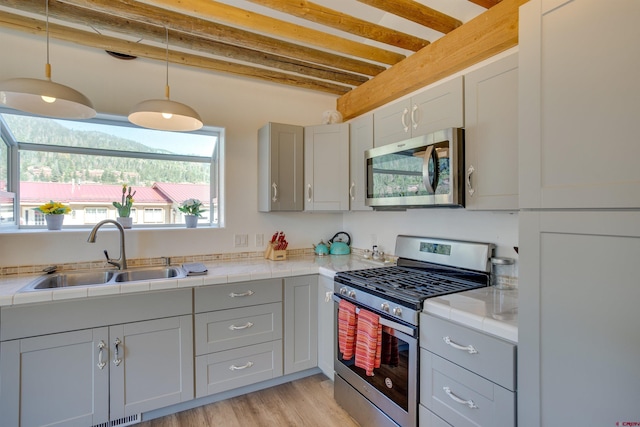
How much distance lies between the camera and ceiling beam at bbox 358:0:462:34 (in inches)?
74.2

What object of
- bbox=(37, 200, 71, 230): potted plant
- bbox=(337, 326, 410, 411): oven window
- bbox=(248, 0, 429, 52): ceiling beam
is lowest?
bbox=(337, 326, 410, 411): oven window

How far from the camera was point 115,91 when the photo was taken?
7.96 ft

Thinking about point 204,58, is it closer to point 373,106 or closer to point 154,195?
point 154,195

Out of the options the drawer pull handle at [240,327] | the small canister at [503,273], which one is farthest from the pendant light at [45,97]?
the small canister at [503,273]

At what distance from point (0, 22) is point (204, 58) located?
1240 mm

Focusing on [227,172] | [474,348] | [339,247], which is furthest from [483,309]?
[227,172]

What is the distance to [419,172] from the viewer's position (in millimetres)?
1939

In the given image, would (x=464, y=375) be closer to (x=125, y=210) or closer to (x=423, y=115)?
(x=423, y=115)

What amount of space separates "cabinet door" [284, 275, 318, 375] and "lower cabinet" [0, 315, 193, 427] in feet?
2.31

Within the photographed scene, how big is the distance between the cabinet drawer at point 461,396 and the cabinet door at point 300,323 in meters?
1.09

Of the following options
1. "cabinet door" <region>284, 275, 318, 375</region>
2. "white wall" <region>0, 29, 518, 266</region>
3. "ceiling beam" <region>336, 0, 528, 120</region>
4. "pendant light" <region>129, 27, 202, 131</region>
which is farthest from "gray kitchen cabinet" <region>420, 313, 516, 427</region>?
"pendant light" <region>129, 27, 202, 131</region>

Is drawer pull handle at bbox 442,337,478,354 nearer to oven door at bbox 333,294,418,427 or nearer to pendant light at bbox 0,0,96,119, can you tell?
oven door at bbox 333,294,418,427

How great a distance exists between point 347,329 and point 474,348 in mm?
836

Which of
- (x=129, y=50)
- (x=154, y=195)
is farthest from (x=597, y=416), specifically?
(x=129, y=50)
